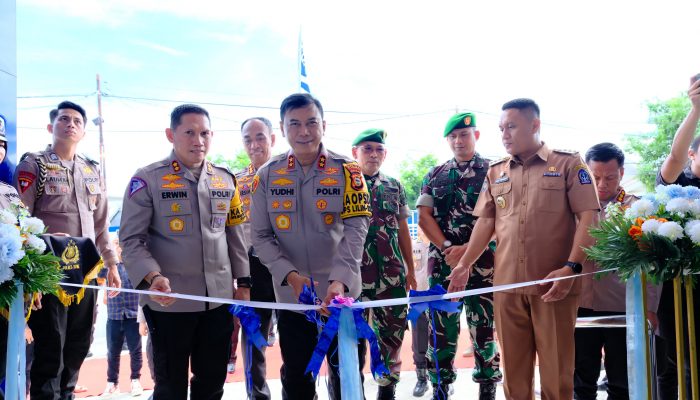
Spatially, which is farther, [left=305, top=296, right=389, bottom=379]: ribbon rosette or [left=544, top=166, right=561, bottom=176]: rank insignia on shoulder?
[left=544, top=166, right=561, bottom=176]: rank insignia on shoulder

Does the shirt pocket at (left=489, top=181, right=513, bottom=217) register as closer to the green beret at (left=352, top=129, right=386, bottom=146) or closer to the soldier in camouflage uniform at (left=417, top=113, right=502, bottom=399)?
the soldier in camouflage uniform at (left=417, top=113, right=502, bottom=399)

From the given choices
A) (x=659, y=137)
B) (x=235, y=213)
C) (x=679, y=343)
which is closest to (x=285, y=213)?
(x=235, y=213)

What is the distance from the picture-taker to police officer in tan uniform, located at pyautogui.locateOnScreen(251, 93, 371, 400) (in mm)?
2566

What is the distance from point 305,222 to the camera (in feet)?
8.78

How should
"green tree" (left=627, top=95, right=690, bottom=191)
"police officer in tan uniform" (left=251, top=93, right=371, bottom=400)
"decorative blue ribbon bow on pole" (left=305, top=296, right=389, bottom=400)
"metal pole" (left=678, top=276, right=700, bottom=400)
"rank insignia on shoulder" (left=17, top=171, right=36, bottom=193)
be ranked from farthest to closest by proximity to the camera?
"green tree" (left=627, top=95, right=690, bottom=191) < "rank insignia on shoulder" (left=17, top=171, right=36, bottom=193) < "police officer in tan uniform" (left=251, top=93, right=371, bottom=400) < "metal pole" (left=678, top=276, right=700, bottom=400) < "decorative blue ribbon bow on pole" (left=305, top=296, right=389, bottom=400)

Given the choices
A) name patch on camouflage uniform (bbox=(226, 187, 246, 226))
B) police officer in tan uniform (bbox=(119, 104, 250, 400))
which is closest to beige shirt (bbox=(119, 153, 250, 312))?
police officer in tan uniform (bbox=(119, 104, 250, 400))

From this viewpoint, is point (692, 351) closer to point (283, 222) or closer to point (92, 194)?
point (283, 222)

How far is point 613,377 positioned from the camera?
320 cm

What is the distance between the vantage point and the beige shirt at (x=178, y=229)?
2.70 m

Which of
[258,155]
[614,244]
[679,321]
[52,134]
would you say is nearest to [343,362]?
[614,244]

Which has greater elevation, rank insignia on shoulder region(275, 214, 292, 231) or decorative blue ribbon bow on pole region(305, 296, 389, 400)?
rank insignia on shoulder region(275, 214, 292, 231)

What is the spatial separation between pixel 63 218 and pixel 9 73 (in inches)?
50.3

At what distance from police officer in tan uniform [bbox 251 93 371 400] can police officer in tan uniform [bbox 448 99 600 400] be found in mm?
837

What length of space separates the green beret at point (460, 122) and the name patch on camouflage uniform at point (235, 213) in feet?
5.67
